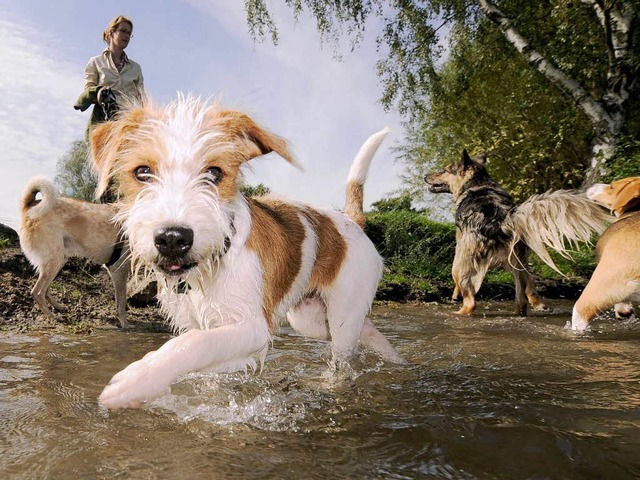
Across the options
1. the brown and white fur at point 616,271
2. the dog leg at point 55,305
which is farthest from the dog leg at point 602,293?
the dog leg at point 55,305

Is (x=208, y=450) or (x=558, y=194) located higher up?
(x=558, y=194)

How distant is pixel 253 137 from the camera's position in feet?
9.14

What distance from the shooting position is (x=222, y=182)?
255 centimetres

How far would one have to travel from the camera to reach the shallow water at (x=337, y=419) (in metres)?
2.03

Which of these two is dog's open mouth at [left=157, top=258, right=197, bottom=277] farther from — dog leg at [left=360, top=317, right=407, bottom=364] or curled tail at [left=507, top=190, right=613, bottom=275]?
curled tail at [left=507, top=190, right=613, bottom=275]

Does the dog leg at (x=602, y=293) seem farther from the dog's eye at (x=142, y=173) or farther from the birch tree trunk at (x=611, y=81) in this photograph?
the birch tree trunk at (x=611, y=81)

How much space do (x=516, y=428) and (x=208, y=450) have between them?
145 centimetres

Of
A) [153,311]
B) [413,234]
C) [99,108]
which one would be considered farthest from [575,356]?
[413,234]

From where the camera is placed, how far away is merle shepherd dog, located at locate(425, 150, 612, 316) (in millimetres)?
5891

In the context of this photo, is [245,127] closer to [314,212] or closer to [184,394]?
[314,212]

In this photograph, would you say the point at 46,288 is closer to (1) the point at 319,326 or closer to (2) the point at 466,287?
(1) the point at 319,326

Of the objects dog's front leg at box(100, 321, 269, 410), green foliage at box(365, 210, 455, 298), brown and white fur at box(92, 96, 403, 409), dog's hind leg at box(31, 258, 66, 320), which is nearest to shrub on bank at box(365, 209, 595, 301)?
green foliage at box(365, 210, 455, 298)

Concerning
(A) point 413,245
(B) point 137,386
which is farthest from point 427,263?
(B) point 137,386

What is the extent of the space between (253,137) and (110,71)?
427 cm
